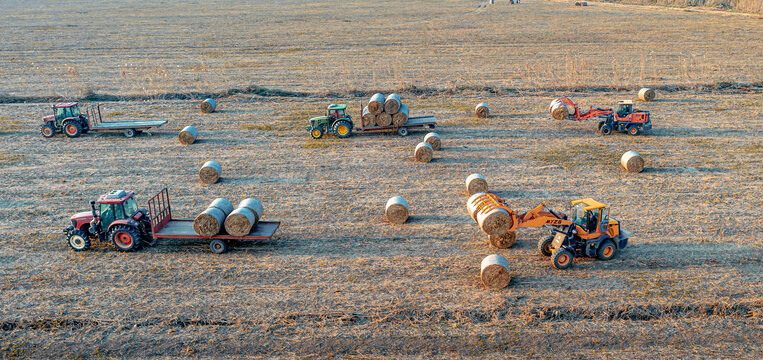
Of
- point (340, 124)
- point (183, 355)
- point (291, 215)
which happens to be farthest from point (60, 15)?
point (183, 355)

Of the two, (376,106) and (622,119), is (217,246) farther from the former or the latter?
(622,119)

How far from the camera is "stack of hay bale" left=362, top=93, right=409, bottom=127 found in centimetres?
2414

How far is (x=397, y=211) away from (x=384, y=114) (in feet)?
30.9

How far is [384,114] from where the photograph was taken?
24297 mm

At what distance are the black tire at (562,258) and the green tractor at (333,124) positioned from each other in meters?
12.9

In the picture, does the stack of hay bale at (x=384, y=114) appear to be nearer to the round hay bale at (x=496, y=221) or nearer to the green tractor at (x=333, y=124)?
the green tractor at (x=333, y=124)

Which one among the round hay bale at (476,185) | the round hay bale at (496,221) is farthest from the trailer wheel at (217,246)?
the round hay bale at (476,185)

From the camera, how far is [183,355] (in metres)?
10.5

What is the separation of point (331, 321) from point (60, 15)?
8984 centimetres

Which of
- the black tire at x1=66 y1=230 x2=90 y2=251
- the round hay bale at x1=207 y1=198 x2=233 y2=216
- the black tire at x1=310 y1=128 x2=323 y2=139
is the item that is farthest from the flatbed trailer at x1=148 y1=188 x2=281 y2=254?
the black tire at x1=310 y1=128 x2=323 y2=139

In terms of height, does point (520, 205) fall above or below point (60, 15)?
below

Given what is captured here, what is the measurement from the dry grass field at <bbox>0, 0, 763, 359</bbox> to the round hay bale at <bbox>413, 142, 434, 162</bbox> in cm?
42

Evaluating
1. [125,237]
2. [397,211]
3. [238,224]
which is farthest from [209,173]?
[397,211]

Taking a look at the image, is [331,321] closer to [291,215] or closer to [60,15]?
[291,215]
